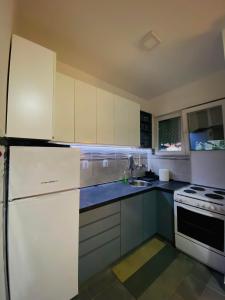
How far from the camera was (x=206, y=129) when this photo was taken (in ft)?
7.22

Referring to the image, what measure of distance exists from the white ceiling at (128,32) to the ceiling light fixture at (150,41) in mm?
36

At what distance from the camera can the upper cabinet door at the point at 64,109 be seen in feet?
4.88

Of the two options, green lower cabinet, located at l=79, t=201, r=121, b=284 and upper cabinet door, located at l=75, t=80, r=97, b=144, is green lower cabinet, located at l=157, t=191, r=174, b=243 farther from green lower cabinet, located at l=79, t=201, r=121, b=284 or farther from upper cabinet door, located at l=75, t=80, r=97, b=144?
upper cabinet door, located at l=75, t=80, r=97, b=144

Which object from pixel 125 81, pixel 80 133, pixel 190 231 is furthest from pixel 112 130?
pixel 190 231

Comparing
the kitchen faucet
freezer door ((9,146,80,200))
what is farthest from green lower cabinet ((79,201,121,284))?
the kitchen faucet

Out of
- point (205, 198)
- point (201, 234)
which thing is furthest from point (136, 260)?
point (205, 198)

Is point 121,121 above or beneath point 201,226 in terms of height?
above

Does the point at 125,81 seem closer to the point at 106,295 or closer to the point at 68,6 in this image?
the point at 68,6

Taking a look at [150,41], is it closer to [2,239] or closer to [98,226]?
[98,226]

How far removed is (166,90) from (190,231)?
87.7 inches

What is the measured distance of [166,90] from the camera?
259 cm

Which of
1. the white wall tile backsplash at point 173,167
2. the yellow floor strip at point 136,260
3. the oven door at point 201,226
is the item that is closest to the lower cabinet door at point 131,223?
the yellow floor strip at point 136,260

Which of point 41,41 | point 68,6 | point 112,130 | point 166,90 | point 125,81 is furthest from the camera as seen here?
point 166,90

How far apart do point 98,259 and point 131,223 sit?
54 cm
